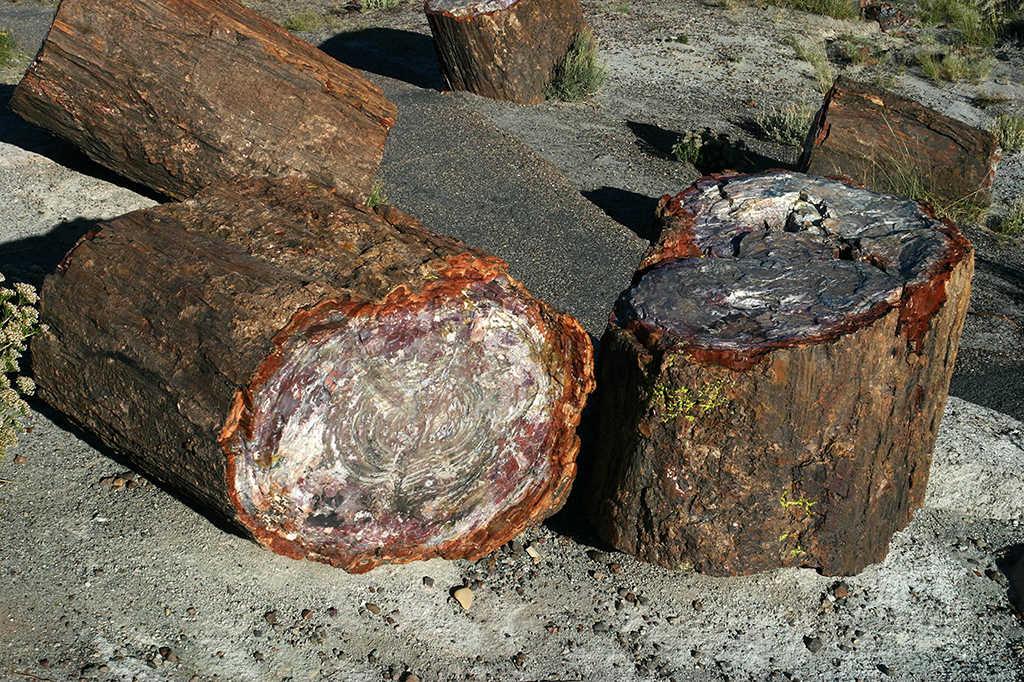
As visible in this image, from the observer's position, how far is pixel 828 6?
1031cm

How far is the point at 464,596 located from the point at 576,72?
18.0ft

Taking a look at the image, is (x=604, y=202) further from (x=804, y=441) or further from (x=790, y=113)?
(x=804, y=441)

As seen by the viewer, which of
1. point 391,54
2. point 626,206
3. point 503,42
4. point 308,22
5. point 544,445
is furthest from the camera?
point 308,22

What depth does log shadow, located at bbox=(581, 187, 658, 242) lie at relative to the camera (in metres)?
6.04

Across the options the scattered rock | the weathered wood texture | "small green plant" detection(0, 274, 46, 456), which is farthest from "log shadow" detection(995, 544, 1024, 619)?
the weathered wood texture

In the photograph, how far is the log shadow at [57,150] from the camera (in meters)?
5.29

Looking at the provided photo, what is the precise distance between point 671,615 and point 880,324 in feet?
3.68

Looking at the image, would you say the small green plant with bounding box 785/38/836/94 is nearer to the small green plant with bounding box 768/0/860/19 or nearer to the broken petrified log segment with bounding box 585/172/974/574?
the small green plant with bounding box 768/0/860/19

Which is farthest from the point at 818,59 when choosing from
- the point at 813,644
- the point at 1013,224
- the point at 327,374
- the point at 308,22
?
the point at 327,374

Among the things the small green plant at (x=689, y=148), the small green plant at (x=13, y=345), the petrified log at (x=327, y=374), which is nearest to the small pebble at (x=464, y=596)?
the petrified log at (x=327, y=374)

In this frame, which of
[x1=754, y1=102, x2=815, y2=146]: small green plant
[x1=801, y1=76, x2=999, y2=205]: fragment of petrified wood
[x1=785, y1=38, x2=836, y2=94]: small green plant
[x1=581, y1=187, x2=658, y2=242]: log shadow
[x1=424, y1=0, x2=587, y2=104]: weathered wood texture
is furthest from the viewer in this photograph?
[x1=785, y1=38, x2=836, y2=94]: small green plant

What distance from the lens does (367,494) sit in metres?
2.96

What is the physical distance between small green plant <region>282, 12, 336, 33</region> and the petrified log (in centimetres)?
664

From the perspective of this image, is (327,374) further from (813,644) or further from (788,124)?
(788,124)
